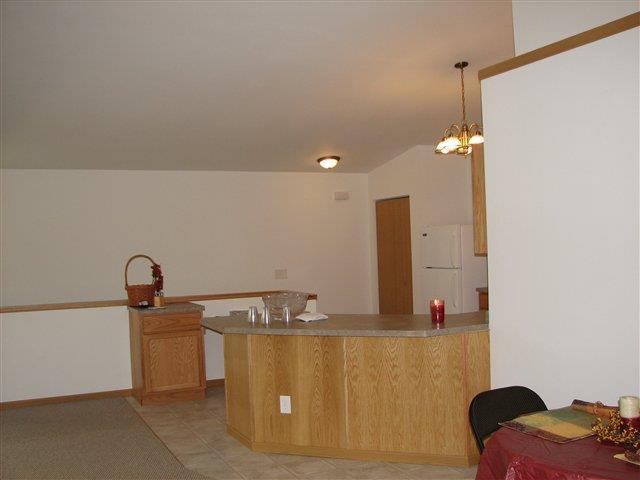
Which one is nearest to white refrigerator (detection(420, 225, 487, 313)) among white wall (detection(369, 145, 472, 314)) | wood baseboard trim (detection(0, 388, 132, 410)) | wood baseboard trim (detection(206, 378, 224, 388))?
white wall (detection(369, 145, 472, 314))

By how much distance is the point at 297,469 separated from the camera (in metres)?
3.85

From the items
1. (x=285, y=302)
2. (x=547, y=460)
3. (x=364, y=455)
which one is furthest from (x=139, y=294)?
(x=547, y=460)

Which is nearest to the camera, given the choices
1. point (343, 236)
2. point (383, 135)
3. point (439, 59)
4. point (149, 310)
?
point (439, 59)

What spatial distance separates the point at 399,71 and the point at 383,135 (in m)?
1.93

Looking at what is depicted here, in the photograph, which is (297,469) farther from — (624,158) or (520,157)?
(624,158)

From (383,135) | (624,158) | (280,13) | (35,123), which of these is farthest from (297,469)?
(383,135)

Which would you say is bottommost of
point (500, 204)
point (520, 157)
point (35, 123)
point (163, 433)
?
point (163, 433)

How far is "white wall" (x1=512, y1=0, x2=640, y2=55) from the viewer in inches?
141

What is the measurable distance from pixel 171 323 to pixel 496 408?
145 inches

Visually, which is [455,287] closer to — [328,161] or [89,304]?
[328,161]

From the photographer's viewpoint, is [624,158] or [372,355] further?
[372,355]

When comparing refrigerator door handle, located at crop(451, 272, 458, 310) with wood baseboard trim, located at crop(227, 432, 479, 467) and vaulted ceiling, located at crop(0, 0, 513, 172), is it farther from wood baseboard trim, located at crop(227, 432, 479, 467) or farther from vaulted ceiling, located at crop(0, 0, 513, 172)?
wood baseboard trim, located at crop(227, 432, 479, 467)

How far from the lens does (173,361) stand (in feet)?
18.7

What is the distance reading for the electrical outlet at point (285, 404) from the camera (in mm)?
4133
